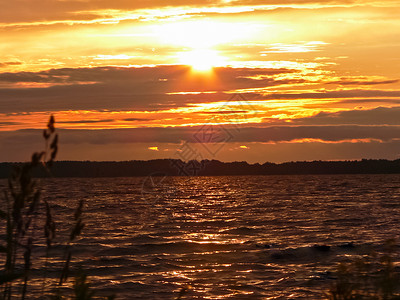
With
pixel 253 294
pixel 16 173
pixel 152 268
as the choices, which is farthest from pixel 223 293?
pixel 16 173

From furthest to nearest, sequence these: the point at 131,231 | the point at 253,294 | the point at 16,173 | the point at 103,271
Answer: the point at 131,231
the point at 103,271
the point at 253,294
the point at 16,173

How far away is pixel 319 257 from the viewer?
76.2ft

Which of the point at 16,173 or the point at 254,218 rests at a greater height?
the point at 16,173

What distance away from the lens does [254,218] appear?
146 ft

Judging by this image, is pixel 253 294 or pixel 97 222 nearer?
pixel 253 294

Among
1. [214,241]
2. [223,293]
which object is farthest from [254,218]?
[223,293]

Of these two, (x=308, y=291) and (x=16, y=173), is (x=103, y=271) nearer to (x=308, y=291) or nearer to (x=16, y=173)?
(x=308, y=291)

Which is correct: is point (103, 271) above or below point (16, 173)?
below

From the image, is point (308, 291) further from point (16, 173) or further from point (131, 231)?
point (131, 231)

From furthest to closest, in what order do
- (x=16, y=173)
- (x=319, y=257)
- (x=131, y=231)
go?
(x=131, y=231)
(x=319, y=257)
(x=16, y=173)

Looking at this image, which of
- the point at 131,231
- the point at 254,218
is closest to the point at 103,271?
the point at 131,231

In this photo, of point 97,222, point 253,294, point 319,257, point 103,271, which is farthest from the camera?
point 97,222

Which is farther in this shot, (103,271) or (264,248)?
(264,248)

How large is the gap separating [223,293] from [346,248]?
419 inches
